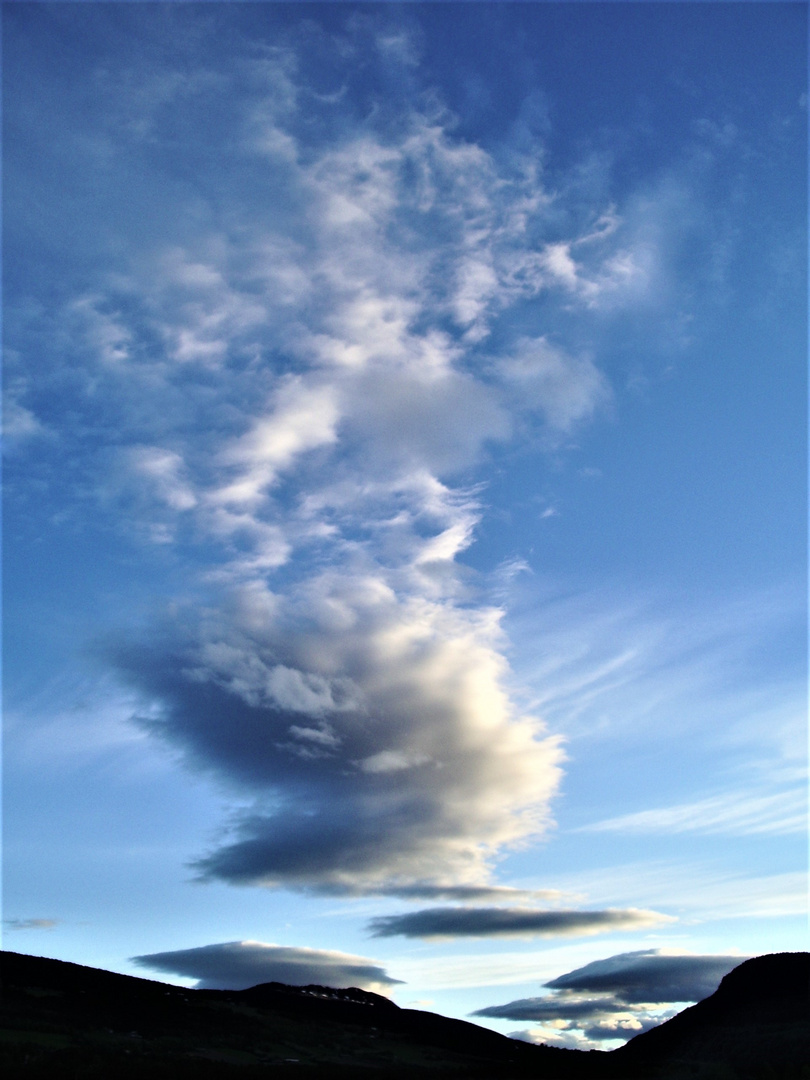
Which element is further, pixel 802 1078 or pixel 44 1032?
pixel 802 1078

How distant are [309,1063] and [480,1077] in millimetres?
43516

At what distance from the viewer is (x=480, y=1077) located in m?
197

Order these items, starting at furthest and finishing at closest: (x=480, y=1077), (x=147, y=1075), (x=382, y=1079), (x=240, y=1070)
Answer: (x=480, y=1077)
(x=382, y=1079)
(x=240, y=1070)
(x=147, y=1075)

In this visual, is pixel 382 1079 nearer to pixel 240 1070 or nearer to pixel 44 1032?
pixel 240 1070

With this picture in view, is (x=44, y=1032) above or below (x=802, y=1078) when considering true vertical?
above

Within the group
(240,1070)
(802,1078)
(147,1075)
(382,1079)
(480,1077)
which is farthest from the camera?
(480,1077)

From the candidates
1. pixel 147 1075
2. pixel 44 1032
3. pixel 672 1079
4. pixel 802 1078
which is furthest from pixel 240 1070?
pixel 802 1078

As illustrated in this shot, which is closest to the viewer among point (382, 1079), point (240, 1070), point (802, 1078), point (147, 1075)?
point (147, 1075)

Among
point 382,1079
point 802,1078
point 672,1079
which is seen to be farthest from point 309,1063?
point 802,1078

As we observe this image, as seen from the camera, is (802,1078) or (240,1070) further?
(802,1078)

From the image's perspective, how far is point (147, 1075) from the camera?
132625mm

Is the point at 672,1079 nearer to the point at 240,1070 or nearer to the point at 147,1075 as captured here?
the point at 240,1070

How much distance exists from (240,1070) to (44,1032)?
134ft

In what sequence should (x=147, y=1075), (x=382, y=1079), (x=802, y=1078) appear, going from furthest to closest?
(x=802, y=1078), (x=382, y=1079), (x=147, y=1075)
